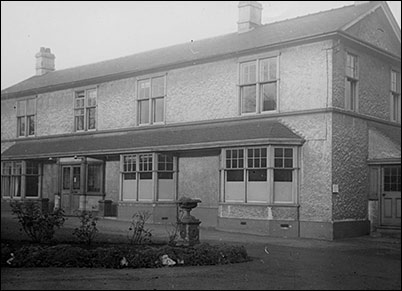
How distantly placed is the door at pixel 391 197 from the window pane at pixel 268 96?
4120 millimetres

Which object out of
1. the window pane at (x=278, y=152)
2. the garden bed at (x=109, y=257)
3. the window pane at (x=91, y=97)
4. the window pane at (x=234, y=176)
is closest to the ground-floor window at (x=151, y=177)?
the window pane at (x=234, y=176)

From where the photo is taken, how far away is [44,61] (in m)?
31.1

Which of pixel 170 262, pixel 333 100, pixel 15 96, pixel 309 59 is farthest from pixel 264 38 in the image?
pixel 15 96

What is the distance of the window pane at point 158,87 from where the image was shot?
21.4 metres

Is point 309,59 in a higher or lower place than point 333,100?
higher

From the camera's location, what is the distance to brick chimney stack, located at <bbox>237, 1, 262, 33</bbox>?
2181 cm

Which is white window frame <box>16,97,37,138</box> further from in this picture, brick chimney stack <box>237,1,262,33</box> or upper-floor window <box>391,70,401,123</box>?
upper-floor window <box>391,70,401,123</box>

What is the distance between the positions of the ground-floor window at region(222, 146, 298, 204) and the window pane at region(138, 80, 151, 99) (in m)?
5.65

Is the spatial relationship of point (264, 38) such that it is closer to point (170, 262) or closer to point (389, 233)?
point (389, 233)

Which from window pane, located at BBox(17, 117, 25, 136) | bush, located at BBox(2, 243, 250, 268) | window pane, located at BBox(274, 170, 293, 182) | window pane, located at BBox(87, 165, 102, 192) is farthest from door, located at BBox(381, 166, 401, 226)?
window pane, located at BBox(17, 117, 25, 136)

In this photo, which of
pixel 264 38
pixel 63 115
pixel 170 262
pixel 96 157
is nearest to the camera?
pixel 170 262

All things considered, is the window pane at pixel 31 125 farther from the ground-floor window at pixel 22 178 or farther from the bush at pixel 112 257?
the bush at pixel 112 257

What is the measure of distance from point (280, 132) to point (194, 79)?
4690mm

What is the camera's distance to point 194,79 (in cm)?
2019
